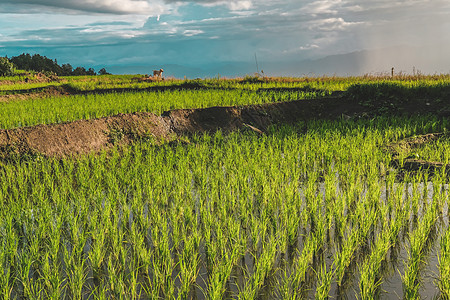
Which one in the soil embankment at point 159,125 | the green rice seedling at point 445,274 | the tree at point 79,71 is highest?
the tree at point 79,71

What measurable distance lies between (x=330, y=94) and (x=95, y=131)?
815 centimetres

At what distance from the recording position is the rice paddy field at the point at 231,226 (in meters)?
3.06

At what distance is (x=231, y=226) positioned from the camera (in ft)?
12.1

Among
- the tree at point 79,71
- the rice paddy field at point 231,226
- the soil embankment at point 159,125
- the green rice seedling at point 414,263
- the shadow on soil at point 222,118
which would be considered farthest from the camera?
the tree at point 79,71

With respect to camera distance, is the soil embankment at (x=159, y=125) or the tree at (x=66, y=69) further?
the tree at (x=66, y=69)

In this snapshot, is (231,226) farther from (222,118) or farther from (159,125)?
(222,118)

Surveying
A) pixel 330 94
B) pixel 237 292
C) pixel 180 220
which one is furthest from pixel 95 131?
pixel 330 94

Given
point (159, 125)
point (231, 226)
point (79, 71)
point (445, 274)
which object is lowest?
point (445, 274)

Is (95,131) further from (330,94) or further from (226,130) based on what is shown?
(330,94)

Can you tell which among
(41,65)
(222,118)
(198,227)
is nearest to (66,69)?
(41,65)

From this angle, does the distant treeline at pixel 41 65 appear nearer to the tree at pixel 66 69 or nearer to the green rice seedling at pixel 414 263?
the tree at pixel 66 69

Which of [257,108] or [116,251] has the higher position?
[257,108]

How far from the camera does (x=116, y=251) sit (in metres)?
3.52

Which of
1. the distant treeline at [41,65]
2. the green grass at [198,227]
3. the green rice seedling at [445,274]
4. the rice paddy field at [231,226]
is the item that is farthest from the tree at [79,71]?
the green rice seedling at [445,274]
